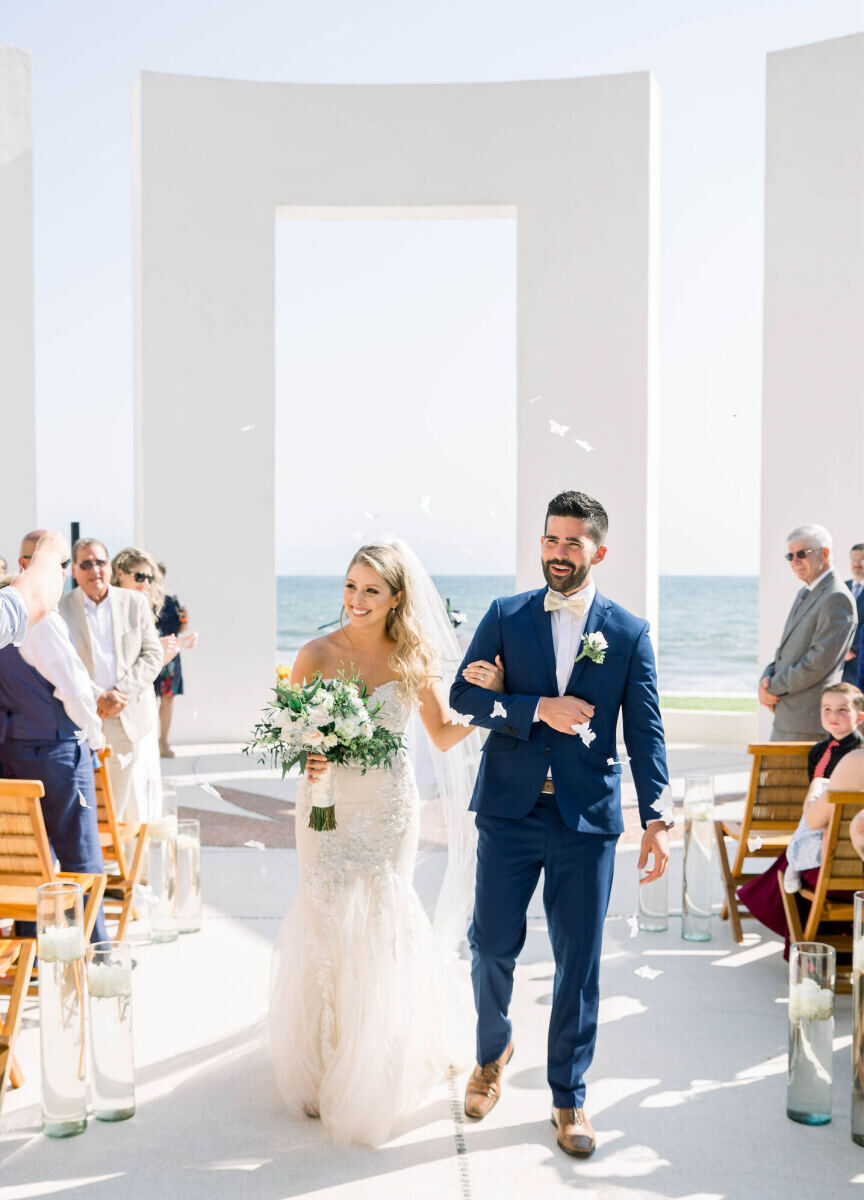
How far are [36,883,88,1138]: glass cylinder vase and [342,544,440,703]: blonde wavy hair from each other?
1315mm

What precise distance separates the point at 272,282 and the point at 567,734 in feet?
29.9

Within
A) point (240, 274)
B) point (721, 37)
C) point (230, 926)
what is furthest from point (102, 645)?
point (721, 37)

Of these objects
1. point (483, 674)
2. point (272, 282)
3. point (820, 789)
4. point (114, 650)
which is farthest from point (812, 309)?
point (483, 674)

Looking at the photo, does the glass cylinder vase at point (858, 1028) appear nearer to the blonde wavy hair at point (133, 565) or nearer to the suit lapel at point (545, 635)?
the suit lapel at point (545, 635)

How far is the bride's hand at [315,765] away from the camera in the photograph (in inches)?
161

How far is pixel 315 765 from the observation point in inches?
161


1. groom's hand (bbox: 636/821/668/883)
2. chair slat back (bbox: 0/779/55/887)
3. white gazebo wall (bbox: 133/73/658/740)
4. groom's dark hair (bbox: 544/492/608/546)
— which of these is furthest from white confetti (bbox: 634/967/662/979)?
white gazebo wall (bbox: 133/73/658/740)

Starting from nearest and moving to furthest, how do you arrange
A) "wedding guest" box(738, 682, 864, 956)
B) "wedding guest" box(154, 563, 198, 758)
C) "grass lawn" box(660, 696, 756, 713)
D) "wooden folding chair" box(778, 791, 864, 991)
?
"wooden folding chair" box(778, 791, 864, 991), "wedding guest" box(738, 682, 864, 956), "wedding guest" box(154, 563, 198, 758), "grass lawn" box(660, 696, 756, 713)

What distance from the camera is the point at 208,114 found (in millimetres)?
11844

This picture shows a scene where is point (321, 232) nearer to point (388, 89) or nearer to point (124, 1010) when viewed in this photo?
point (388, 89)

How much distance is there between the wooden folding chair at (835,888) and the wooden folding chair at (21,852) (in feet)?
9.44

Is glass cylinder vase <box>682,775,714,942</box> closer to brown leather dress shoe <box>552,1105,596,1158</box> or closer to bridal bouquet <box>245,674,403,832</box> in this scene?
brown leather dress shoe <box>552,1105,596,1158</box>

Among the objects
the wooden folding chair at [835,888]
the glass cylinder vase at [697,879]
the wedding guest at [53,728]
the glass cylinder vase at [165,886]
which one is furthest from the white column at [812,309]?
the wedding guest at [53,728]

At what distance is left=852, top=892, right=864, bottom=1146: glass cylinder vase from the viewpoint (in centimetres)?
380
